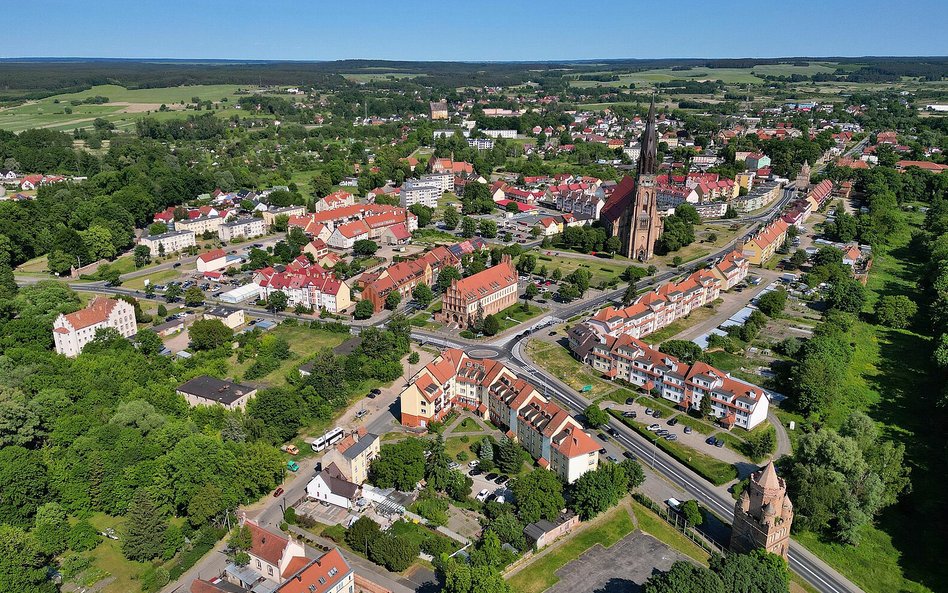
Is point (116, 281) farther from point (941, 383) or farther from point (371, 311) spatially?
point (941, 383)

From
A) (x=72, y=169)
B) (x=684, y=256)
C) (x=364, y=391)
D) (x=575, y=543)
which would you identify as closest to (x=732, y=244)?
(x=684, y=256)

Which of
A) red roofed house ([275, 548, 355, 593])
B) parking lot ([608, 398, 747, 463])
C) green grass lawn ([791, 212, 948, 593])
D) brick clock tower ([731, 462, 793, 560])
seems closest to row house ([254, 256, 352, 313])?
parking lot ([608, 398, 747, 463])

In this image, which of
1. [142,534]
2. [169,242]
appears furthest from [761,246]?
[169,242]

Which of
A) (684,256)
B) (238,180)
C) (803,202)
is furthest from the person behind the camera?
(238,180)

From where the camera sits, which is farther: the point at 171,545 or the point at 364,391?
the point at 364,391

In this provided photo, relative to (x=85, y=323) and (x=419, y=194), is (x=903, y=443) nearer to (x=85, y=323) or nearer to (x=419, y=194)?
(x=85, y=323)

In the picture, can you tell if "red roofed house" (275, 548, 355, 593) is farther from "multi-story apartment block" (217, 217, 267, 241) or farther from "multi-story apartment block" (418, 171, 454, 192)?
"multi-story apartment block" (418, 171, 454, 192)

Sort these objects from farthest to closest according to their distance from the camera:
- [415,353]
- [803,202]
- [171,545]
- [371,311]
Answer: [803,202], [371,311], [415,353], [171,545]
